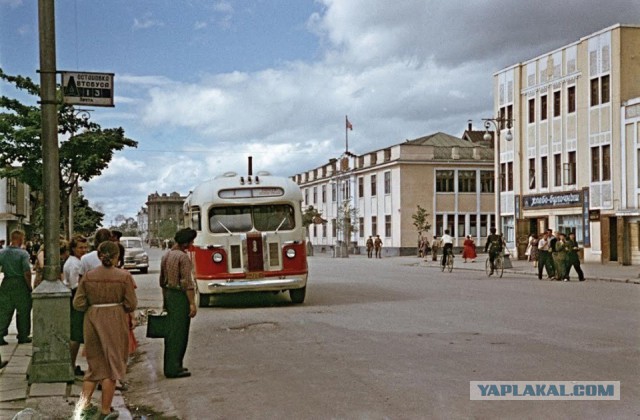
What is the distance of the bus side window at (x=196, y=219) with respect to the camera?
1794cm

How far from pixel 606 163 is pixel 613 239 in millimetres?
3880

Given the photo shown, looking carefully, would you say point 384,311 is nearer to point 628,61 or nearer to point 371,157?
point 628,61

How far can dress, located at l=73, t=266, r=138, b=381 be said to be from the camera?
7.04 metres

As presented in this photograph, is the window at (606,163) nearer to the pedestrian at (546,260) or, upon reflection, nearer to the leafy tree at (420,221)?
the pedestrian at (546,260)

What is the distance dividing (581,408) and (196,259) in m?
11.7

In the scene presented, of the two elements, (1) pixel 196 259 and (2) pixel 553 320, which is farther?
(1) pixel 196 259

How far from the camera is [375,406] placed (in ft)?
24.2

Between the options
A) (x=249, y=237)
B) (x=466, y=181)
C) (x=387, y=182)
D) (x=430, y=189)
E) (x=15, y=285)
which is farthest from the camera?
(x=387, y=182)

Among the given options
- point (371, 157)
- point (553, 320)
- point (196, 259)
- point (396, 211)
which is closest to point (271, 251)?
point (196, 259)

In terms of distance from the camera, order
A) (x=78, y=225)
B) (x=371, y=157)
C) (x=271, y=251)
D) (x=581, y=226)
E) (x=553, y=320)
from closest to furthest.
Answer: (x=553, y=320) < (x=271, y=251) < (x=581, y=226) < (x=78, y=225) < (x=371, y=157)

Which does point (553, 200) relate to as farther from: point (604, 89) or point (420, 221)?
point (420, 221)

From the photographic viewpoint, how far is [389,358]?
10055 millimetres

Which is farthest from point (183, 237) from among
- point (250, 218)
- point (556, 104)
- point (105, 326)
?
point (556, 104)

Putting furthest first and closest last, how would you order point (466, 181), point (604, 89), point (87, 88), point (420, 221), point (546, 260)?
point (466, 181) < point (420, 221) < point (604, 89) < point (546, 260) < point (87, 88)
